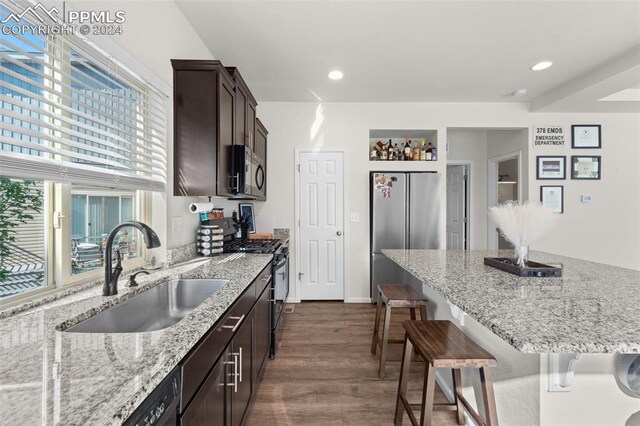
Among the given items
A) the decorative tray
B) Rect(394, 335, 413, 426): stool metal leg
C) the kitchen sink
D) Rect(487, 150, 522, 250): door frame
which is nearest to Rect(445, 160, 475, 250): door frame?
Rect(487, 150, 522, 250): door frame

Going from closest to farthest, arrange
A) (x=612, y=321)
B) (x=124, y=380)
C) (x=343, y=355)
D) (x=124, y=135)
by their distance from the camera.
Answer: (x=124, y=380) < (x=612, y=321) < (x=124, y=135) < (x=343, y=355)

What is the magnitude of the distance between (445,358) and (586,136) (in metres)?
4.38

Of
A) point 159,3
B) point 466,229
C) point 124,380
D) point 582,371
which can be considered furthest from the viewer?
point 466,229

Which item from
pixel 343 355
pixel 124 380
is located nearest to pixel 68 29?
pixel 124 380

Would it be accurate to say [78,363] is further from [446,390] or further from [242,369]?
[446,390]

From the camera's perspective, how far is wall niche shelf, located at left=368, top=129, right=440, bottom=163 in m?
3.86

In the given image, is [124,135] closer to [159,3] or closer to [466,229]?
[159,3]

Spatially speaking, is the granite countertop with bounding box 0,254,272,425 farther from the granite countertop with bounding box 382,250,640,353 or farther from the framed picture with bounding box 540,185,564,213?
the framed picture with bounding box 540,185,564,213

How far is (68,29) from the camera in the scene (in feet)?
3.94

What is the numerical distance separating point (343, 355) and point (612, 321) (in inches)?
75.0

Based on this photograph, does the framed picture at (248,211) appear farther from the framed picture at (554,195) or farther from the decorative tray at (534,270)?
the framed picture at (554,195)

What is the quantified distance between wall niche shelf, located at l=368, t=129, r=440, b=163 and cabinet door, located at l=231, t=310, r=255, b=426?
2.92m

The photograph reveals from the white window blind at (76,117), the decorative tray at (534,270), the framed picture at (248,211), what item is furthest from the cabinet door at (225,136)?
the decorative tray at (534,270)

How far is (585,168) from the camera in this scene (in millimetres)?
3816
